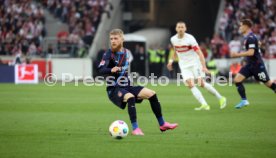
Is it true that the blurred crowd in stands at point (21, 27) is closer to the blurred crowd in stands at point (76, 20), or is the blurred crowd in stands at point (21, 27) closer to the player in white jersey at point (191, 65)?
the blurred crowd in stands at point (76, 20)

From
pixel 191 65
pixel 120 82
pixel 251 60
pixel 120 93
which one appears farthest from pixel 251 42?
Result: pixel 120 93

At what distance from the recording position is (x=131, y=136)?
11.8m

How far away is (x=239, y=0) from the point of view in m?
38.6

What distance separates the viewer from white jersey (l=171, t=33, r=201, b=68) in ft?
57.0

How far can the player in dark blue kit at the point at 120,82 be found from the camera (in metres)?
11.7

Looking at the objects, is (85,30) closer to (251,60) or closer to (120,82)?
(251,60)

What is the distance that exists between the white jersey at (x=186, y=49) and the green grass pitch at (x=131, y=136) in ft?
4.02

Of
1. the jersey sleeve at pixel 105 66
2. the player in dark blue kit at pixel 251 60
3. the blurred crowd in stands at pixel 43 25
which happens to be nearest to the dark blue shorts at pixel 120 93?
the jersey sleeve at pixel 105 66

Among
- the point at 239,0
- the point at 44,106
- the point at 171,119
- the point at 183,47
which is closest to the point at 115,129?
the point at 171,119

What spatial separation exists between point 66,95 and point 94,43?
14601mm

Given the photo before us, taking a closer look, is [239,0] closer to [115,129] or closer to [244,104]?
[244,104]

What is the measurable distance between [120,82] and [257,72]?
667 cm

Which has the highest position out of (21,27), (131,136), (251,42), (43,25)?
(43,25)

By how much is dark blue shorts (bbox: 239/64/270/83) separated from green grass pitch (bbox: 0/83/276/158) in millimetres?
810
